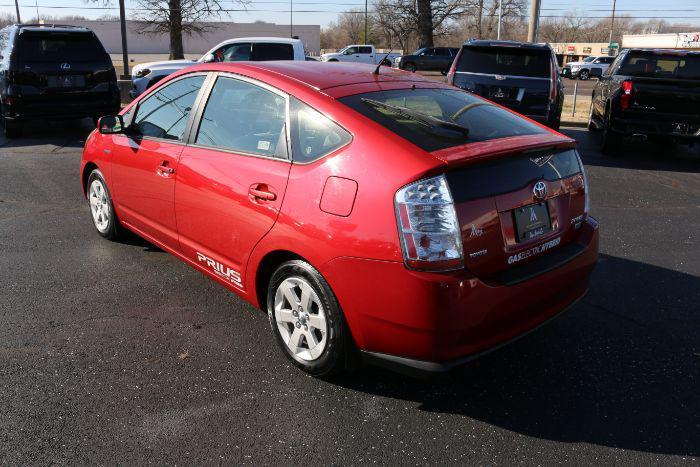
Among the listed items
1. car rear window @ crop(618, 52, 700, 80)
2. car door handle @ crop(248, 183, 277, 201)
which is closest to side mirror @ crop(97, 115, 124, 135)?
car door handle @ crop(248, 183, 277, 201)

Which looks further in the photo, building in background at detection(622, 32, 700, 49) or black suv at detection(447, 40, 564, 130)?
building in background at detection(622, 32, 700, 49)

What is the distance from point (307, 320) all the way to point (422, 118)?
127 centimetres

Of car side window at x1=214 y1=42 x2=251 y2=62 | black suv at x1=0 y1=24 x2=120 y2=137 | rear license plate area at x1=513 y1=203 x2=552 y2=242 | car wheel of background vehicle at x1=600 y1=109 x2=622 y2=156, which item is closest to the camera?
rear license plate area at x1=513 y1=203 x2=552 y2=242

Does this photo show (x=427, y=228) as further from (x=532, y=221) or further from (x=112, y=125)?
(x=112, y=125)

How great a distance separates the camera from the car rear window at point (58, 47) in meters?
10.6

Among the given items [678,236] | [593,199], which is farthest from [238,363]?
[593,199]

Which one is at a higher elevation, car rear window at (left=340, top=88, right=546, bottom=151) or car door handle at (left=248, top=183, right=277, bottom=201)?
car rear window at (left=340, top=88, right=546, bottom=151)

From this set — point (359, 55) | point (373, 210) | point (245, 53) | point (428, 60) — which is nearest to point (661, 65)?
point (245, 53)

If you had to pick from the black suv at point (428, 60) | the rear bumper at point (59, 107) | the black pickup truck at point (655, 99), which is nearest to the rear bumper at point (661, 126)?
the black pickup truck at point (655, 99)

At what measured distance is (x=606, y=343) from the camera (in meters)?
3.76

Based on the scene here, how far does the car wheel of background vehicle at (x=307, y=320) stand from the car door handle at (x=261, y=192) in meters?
0.37

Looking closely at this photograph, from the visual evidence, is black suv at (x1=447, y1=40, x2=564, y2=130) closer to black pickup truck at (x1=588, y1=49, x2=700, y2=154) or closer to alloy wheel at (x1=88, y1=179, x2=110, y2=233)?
black pickup truck at (x1=588, y1=49, x2=700, y2=154)

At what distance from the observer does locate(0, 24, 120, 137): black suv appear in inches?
415

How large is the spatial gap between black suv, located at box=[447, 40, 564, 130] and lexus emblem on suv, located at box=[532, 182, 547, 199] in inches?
269
